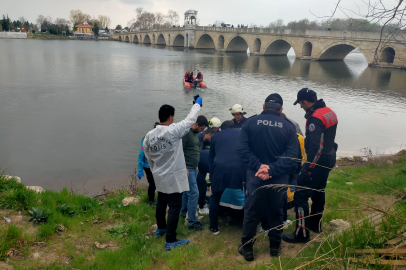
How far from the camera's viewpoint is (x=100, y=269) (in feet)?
11.8

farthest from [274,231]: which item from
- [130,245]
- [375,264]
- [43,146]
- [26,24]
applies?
[26,24]

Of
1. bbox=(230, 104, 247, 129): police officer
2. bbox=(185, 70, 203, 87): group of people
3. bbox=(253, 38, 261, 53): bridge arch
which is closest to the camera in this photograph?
bbox=(230, 104, 247, 129): police officer

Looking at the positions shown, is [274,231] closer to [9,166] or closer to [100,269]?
[100,269]

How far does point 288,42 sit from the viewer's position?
54.0 m

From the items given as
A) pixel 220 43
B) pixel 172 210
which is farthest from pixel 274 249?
pixel 220 43

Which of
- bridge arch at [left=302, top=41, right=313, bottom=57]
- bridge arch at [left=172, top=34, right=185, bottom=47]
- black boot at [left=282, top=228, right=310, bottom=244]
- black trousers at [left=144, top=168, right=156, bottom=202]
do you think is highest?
bridge arch at [left=172, top=34, right=185, bottom=47]

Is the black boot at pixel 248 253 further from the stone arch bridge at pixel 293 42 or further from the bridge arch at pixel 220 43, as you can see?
the bridge arch at pixel 220 43

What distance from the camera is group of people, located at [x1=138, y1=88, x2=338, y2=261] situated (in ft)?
12.2

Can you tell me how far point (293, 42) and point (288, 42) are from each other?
3.90 ft

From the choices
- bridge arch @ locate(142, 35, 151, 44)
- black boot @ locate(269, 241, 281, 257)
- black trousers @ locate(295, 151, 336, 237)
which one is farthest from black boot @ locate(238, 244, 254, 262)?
bridge arch @ locate(142, 35, 151, 44)

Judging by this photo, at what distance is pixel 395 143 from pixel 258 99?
28.4 ft

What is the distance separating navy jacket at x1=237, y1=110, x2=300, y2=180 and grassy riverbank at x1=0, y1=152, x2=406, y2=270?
→ 24.7 inches

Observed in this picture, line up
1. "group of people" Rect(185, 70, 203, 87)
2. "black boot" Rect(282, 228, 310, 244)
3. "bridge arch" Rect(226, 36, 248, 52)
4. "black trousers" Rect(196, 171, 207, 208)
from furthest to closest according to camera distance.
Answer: "bridge arch" Rect(226, 36, 248, 52), "group of people" Rect(185, 70, 203, 87), "black trousers" Rect(196, 171, 207, 208), "black boot" Rect(282, 228, 310, 244)

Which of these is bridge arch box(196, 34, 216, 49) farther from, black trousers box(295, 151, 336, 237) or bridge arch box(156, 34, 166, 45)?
black trousers box(295, 151, 336, 237)
